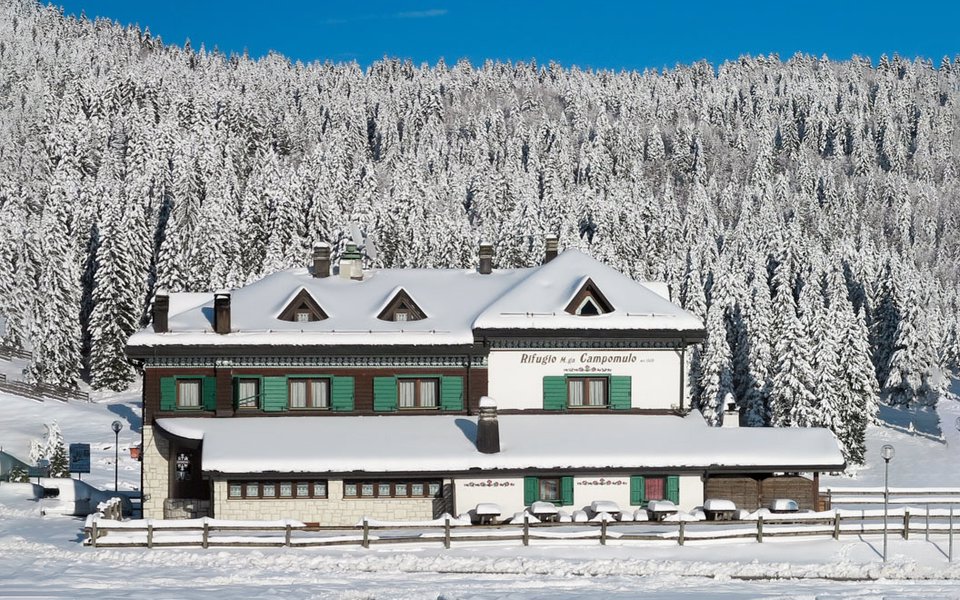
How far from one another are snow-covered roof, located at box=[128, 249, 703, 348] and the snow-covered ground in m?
8.94

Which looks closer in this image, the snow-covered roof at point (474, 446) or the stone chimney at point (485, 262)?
the snow-covered roof at point (474, 446)

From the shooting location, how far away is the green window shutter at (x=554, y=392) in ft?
151

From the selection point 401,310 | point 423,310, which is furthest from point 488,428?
point 401,310

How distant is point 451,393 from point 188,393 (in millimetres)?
8777

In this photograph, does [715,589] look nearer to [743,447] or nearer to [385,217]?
[743,447]

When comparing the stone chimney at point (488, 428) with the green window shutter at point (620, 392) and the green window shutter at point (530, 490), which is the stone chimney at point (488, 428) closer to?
the green window shutter at point (530, 490)

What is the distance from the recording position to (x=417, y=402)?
45625mm

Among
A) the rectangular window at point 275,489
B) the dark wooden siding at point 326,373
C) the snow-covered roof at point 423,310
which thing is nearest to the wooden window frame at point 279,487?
the rectangular window at point 275,489

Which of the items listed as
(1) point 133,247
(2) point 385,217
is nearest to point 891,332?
(2) point 385,217

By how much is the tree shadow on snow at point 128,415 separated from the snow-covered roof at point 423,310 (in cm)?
2515

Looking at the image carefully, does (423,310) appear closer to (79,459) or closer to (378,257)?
(79,459)

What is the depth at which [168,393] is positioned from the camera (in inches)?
1762

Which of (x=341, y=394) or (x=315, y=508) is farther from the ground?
(x=341, y=394)

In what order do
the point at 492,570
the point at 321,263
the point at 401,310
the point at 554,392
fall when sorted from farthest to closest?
the point at 321,263
the point at 401,310
the point at 554,392
the point at 492,570
